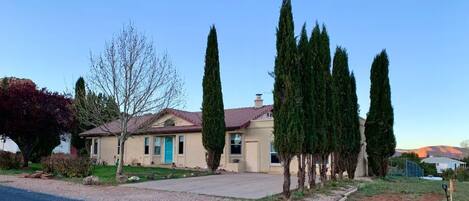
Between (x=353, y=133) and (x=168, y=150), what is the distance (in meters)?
13.6

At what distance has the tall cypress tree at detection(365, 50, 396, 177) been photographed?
24062 mm

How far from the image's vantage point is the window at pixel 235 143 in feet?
95.1

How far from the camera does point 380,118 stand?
2405 centimetres

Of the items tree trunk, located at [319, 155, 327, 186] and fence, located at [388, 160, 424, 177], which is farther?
fence, located at [388, 160, 424, 177]

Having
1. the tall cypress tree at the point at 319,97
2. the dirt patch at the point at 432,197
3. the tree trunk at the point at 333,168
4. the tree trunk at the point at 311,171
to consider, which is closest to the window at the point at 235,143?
the tree trunk at the point at 333,168

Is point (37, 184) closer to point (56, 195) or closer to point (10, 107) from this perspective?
point (56, 195)

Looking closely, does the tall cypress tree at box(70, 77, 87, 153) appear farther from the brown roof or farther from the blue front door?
the blue front door

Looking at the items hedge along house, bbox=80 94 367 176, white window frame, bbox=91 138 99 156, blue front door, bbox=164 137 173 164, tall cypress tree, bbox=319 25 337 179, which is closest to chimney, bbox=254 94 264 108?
hedge along house, bbox=80 94 367 176

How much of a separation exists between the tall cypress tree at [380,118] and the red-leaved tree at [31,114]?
1604cm

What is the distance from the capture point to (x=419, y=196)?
15.2 m

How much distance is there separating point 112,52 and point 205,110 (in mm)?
6876

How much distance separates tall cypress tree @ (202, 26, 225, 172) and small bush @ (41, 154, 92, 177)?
6824 mm

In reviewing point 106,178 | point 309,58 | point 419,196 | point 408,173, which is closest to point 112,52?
point 106,178

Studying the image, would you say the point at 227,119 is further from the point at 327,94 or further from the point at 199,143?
the point at 327,94
